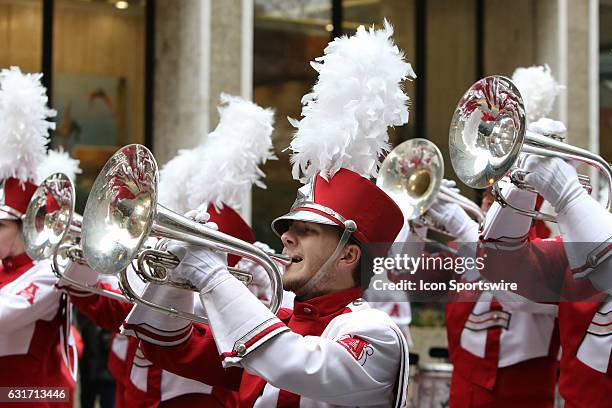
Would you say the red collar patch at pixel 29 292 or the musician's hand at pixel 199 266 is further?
Answer: the red collar patch at pixel 29 292

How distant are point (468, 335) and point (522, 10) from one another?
655 cm

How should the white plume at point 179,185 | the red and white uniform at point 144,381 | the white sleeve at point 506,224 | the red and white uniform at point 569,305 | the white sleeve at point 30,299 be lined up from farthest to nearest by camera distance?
the white plume at point 179,185, the white sleeve at point 30,299, the red and white uniform at point 144,381, the white sleeve at point 506,224, the red and white uniform at point 569,305

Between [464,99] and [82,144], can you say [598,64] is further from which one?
[464,99]

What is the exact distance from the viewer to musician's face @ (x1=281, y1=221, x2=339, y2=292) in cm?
366

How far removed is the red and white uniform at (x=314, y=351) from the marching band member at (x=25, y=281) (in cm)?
220

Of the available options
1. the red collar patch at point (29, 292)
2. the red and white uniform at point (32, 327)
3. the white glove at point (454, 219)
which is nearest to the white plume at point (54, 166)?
the red and white uniform at point (32, 327)

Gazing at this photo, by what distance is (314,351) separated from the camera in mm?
3332

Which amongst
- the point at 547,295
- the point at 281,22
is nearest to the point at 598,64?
the point at 281,22

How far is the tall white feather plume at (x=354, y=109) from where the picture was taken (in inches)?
148

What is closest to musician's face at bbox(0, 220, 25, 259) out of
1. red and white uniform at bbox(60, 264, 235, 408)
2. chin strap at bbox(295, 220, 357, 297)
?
red and white uniform at bbox(60, 264, 235, 408)

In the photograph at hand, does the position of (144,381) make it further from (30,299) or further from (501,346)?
(501,346)

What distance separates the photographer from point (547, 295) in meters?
4.88

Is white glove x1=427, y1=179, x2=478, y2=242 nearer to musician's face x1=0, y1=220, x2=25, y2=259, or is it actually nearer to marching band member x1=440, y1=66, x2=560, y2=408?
marching band member x1=440, y1=66, x2=560, y2=408

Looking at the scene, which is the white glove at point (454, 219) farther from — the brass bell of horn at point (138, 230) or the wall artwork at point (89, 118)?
the wall artwork at point (89, 118)
